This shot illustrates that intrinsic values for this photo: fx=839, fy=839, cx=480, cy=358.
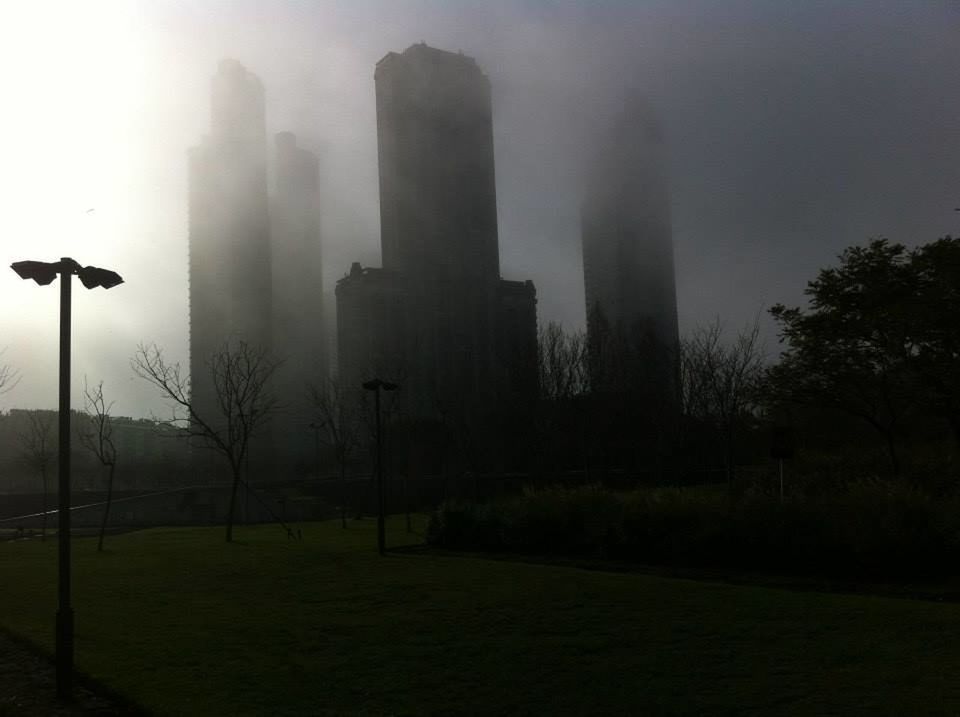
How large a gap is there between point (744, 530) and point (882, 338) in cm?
1008

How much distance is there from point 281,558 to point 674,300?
104ft

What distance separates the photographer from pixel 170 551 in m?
22.4

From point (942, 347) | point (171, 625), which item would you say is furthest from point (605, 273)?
point (171, 625)

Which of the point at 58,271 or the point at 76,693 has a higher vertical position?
the point at 58,271

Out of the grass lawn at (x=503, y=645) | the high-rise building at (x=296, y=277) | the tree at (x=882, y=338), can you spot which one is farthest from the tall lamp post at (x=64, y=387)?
the high-rise building at (x=296, y=277)

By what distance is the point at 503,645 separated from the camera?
30.9 ft

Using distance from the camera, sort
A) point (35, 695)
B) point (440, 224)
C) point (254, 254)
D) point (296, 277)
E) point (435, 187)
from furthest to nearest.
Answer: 1. point (296, 277)
2. point (440, 224)
3. point (435, 187)
4. point (254, 254)
5. point (35, 695)

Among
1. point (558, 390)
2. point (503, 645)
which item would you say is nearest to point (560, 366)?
point (558, 390)

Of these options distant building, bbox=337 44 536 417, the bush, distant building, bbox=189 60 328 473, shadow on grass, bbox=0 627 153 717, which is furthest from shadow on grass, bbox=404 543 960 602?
distant building, bbox=337 44 536 417

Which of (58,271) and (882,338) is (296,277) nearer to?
(882,338)

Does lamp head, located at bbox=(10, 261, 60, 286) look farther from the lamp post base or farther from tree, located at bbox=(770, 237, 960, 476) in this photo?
tree, located at bbox=(770, 237, 960, 476)

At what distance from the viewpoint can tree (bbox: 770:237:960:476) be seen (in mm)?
21594

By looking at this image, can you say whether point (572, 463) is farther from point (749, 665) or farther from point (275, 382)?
point (749, 665)

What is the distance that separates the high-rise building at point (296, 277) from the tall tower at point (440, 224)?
567cm
